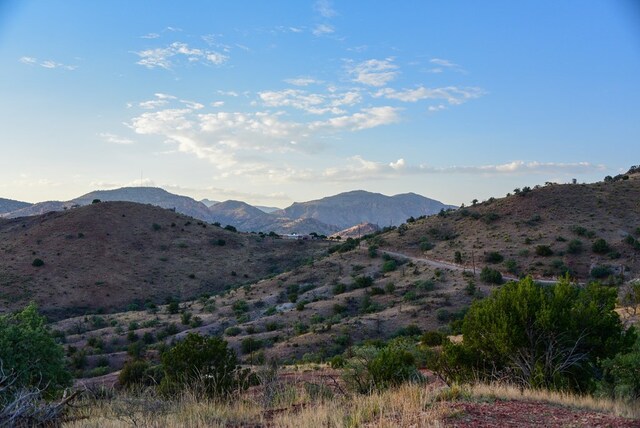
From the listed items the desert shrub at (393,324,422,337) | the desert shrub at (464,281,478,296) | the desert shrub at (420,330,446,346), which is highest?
the desert shrub at (464,281,478,296)

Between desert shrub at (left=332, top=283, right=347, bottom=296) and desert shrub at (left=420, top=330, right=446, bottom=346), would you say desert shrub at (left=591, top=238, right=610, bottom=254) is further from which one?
desert shrub at (left=420, top=330, right=446, bottom=346)

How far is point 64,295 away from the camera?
54938 mm

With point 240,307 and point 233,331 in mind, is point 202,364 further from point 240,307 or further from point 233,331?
point 240,307

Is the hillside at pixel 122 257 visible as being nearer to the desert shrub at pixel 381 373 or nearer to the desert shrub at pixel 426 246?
the desert shrub at pixel 426 246

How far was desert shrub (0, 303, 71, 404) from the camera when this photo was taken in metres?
12.9

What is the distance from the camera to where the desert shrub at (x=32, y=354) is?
1293cm

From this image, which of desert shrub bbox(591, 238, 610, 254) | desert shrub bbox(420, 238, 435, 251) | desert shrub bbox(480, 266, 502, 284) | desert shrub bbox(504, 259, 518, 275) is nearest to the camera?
desert shrub bbox(480, 266, 502, 284)

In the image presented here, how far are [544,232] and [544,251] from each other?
7880mm

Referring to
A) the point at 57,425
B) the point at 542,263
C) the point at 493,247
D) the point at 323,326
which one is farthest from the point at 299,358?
the point at 493,247

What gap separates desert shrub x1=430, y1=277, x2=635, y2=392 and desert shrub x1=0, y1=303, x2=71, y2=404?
11453 millimetres

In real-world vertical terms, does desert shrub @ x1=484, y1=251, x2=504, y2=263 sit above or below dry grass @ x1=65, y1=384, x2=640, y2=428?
below

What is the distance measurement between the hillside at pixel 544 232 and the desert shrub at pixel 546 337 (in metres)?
37.5

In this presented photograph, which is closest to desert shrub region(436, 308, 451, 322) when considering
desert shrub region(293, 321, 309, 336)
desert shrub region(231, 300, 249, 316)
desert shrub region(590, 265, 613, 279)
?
desert shrub region(293, 321, 309, 336)

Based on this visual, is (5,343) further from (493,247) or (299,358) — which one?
(493,247)
